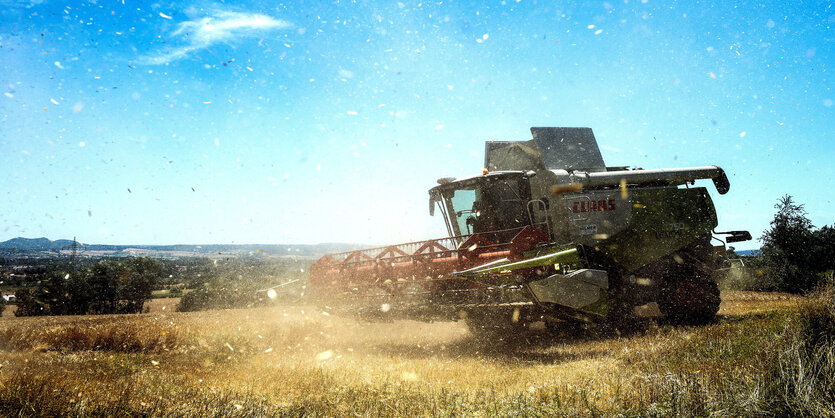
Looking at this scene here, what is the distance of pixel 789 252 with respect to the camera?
18.3 m

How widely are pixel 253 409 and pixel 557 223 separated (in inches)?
221

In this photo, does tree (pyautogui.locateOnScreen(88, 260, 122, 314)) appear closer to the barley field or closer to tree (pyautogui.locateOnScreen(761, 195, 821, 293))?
the barley field

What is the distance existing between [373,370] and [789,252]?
21179 millimetres

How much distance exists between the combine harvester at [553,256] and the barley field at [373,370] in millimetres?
632

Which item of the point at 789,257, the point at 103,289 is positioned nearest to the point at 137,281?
the point at 103,289

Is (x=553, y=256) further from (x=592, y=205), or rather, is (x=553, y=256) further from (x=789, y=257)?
(x=789, y=257)

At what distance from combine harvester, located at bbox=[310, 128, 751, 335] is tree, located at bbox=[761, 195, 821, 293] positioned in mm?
11619

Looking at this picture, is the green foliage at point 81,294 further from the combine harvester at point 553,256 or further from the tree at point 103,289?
the combine harvester at point 553,256

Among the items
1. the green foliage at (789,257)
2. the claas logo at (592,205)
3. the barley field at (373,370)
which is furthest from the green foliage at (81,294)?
the green foliage at (789,257)

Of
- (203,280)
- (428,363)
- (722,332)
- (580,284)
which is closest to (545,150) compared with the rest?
(580,284)

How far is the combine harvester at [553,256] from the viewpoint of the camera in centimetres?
670

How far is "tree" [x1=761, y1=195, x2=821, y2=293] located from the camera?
16969 millimetres

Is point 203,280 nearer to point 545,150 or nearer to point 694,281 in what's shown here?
point 545,150

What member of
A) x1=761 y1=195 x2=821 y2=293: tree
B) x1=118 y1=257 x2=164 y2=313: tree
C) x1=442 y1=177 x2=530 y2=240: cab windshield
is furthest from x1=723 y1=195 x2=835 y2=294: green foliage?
x1=118 y1=257 x2=164 y2=313: tree
